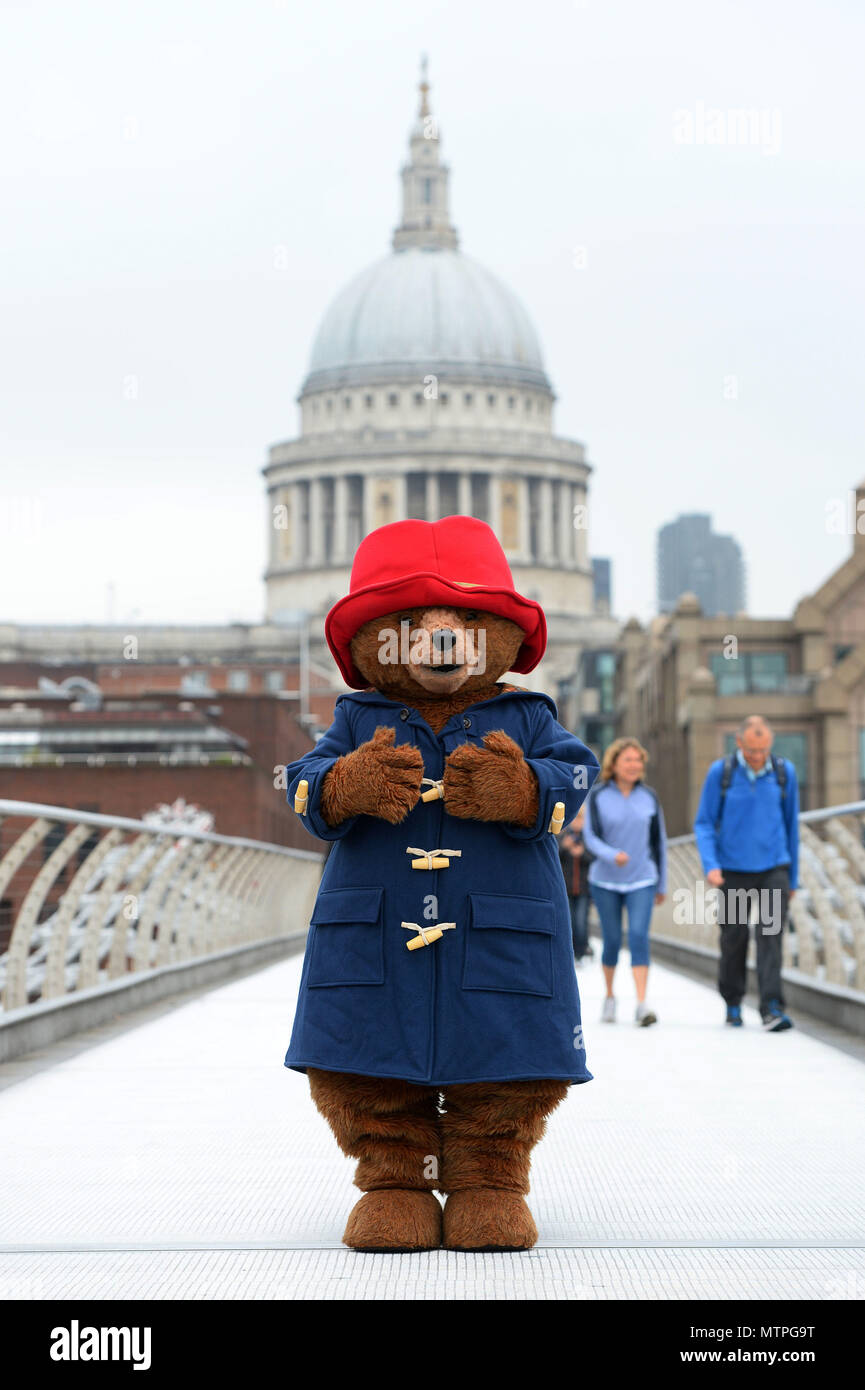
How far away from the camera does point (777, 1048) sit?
10.8 m

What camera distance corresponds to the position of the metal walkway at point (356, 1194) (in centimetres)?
516

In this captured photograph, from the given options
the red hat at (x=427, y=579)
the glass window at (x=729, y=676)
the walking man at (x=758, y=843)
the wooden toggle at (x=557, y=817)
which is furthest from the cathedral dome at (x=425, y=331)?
the wooden toggle at (x=557, y=817)

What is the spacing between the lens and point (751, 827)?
38.6 ft

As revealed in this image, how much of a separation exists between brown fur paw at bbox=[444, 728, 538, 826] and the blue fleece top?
7137mm

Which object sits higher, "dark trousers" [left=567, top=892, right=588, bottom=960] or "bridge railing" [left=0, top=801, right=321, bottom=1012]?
"bridge railing" [left=0, top=801, right=321, bottom=1012]

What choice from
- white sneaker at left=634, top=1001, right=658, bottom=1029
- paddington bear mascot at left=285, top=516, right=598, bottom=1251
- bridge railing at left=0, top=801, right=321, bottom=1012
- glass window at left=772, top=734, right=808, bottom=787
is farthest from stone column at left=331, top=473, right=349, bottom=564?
paddington bear mascot at left=285, top=516, right=598, bottom=1251

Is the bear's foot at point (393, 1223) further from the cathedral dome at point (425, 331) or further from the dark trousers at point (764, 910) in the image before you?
the cathedral dome at point (425, 331)

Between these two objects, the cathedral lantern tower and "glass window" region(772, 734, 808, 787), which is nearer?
"glass window" region(772, 734, 808, 787)

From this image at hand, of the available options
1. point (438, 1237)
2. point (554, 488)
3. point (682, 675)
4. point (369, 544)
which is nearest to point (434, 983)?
point (438, 1237)

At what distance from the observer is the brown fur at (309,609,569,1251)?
5.54 m

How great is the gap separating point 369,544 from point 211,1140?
97.2 inches

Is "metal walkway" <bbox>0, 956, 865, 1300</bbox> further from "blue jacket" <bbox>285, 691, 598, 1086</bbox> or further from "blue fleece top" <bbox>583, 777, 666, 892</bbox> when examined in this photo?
"blue fleece top" <bbox>583, 777, 666, 892</bbox>

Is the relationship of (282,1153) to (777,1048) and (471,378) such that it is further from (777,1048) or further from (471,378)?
(471,378)

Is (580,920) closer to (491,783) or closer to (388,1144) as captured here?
(388,1144)
